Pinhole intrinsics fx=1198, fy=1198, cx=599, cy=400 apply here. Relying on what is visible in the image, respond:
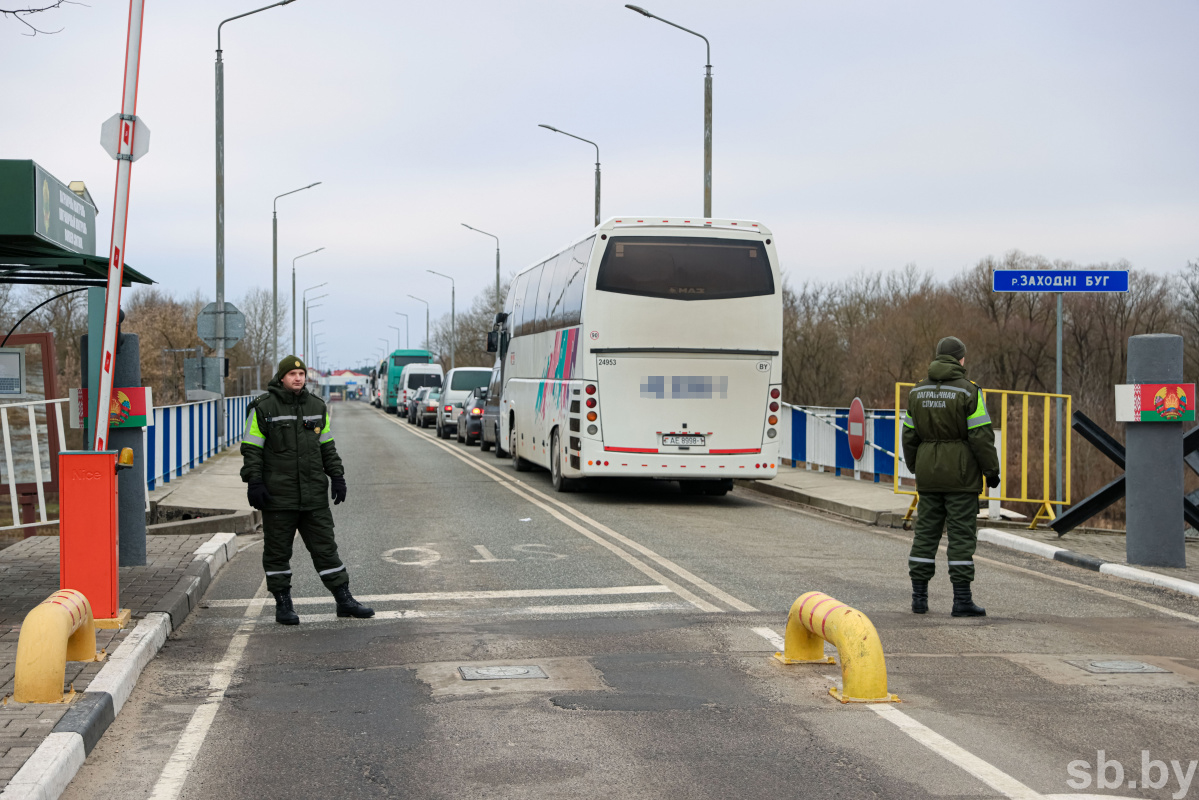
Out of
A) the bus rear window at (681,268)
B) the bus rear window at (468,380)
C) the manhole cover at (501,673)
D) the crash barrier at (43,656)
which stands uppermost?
the bus rear window at (681,268)

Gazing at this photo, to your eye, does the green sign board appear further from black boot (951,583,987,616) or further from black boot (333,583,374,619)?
black boot (951,583,987,616)

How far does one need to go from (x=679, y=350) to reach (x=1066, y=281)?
4959 millimetres

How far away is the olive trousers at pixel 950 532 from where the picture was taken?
27.5 ft

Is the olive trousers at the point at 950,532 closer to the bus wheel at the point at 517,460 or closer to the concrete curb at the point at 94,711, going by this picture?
the concrete curb at the point at 94,711

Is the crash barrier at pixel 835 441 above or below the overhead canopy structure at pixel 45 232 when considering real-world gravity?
below

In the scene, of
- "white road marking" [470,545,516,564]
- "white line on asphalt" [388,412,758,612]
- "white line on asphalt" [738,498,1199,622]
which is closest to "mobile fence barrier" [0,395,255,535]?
"white road marking" [470,545,516,564]

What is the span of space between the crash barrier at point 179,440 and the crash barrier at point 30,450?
1372 mm

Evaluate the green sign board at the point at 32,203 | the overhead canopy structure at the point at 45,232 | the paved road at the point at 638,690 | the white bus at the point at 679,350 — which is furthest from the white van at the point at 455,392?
the green sign board at the point at 32,203

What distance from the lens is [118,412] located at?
8.99 meters

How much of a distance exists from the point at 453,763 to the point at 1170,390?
8.40m

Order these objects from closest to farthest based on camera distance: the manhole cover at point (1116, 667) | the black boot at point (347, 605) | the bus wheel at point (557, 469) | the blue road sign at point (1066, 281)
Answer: the manhole cover at point (1116, 667) → the black boot at point (347, 605) → the blue road sign at point (1066, 281) → the bus wheel at point (557, 469)

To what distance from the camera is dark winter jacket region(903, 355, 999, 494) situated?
839cm

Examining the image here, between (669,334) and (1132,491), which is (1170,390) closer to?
(1132,491)

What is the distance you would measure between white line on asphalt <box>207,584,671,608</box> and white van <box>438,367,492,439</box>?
26519 mm
